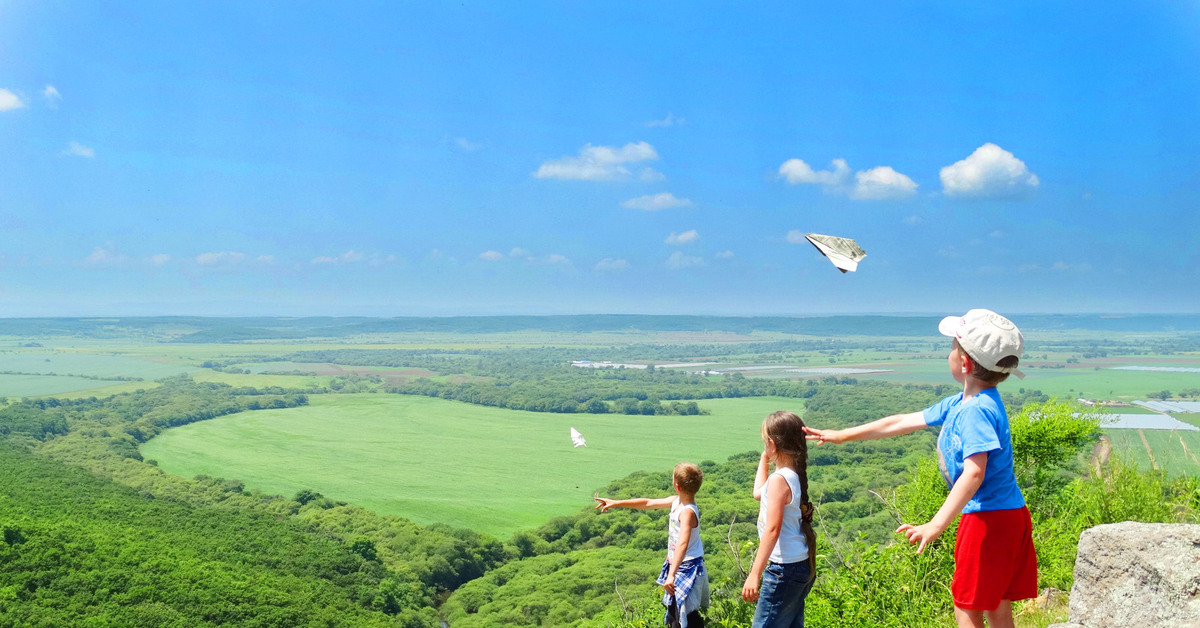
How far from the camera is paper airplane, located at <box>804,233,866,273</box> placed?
4.19 metres

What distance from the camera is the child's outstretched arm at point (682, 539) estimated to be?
4.84m

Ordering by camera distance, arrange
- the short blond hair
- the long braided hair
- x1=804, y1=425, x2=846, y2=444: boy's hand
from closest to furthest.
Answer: the long braided hair < x1=804, y1=425, x2=846, y2=444: boy's hand < the short blond hair

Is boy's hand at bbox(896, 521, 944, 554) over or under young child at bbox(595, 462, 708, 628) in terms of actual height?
over

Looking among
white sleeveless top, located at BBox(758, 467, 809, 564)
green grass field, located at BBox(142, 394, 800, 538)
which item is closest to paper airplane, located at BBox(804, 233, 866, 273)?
white sleeveless top, located at BBox(758, 467, 809, 564)

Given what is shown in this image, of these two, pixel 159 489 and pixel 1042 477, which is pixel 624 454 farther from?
pixel 1042 477

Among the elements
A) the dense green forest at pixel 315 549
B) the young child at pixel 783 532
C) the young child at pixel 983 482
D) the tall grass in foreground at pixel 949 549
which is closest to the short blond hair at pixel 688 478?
the young child at pixel 783 532

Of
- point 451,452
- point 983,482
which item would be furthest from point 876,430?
point 451,452

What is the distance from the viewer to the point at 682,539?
4.86 m

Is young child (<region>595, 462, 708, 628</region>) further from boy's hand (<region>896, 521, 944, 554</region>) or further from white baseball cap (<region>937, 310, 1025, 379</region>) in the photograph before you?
white baseball cap (<region>937, 310, 1025, 379</region>)

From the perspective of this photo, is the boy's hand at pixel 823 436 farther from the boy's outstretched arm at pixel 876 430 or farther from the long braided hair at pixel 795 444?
the long braided hair at pixel 795 444

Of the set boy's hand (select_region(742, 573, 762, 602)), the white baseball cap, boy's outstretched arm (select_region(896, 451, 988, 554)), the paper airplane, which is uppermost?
the paper airplane

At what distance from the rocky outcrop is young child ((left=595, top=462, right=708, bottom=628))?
2449 mm

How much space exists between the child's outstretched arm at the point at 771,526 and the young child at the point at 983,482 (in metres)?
0.58

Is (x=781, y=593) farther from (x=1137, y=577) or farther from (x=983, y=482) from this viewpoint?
(x=1137, y=577)
